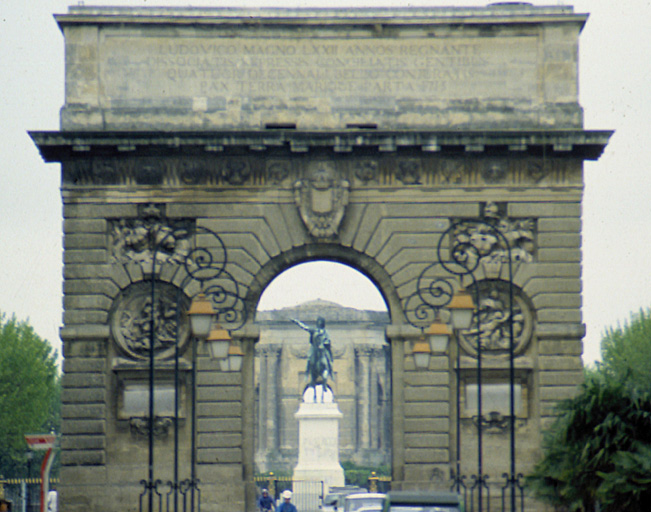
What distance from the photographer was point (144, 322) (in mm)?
41312

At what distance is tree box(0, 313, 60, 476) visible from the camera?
226 feet

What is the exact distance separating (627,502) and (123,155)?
1918cm

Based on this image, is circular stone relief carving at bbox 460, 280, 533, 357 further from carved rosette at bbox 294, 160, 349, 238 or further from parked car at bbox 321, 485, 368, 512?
parked car at bbox 321, 485, 368, 512

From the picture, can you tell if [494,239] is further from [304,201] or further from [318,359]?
[318,359]

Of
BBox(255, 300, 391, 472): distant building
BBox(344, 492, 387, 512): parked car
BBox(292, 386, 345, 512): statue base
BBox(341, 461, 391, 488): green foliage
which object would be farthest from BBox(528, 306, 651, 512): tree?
BBox(255, 300, 391, 472): distant building

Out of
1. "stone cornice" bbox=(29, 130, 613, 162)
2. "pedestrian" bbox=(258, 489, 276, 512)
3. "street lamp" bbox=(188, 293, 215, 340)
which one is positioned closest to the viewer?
"street lamp" bbox=(188, 293, 215, 340)

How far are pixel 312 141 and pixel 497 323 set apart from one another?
6.98m

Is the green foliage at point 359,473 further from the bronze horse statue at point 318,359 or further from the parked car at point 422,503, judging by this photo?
the parked car at point 422,503

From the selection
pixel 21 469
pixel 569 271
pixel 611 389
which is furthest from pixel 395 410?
pixel 21 469

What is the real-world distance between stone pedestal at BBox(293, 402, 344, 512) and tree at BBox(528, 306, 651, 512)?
33.2 meters

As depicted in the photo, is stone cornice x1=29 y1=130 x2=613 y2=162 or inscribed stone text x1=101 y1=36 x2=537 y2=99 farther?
inscribed stone text x1=101 y1=36 x2=537 y2=99

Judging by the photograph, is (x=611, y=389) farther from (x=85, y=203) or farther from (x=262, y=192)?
(x=85, y=203)

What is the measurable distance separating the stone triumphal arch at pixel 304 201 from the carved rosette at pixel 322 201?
5cm

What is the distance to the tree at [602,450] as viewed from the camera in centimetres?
2684
